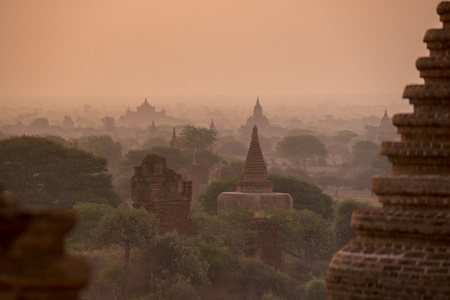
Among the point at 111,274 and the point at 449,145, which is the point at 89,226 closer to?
the point at 111,274

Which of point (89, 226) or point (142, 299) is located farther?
point (89, 226)

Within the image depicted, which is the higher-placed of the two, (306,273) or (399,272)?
(399,272)

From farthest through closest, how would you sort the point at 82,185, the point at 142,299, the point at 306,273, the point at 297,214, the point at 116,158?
the point at 116,158, the point at 82,185, the point at 297,214, the point at 306,273, the point at 142,299

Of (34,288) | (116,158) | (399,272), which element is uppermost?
(34,288)

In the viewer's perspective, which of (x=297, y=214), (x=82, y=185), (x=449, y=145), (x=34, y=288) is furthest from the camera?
(x=82, y=185)

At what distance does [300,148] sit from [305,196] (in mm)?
80973

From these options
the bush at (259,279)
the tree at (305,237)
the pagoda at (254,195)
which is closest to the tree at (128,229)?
the bush at (259,279)

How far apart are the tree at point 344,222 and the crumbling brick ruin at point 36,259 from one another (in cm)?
5520

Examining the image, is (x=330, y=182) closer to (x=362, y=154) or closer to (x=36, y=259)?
(x=362, y=154)

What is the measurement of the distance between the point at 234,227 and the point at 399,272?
147 feet

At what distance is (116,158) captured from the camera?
14412 centimetres

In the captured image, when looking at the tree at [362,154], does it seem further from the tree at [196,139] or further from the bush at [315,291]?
the bush at [315,291]

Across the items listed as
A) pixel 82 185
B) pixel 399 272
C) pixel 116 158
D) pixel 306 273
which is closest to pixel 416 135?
pixel 399 272

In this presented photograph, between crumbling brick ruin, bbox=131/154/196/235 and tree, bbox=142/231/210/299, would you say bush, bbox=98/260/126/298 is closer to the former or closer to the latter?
tree, bbox=142/231/210/299
